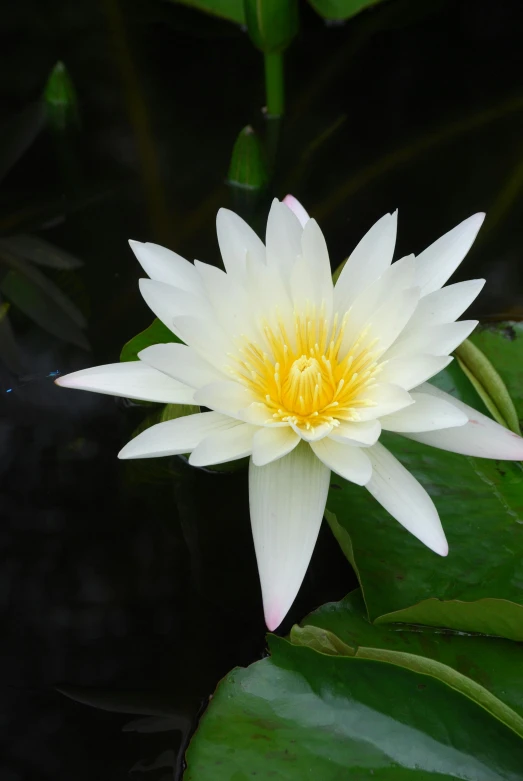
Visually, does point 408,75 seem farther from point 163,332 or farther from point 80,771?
point 80,771

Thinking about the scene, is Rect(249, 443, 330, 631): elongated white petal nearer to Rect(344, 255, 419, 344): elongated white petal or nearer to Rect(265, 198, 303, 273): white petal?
Rect(344, 255, 419, 344): elongated white petal

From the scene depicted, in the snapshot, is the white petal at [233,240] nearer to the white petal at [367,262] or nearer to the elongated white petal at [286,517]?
the white petal at [367,262]

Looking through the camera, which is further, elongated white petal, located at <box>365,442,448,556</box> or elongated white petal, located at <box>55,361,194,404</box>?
elongated white petal, located at <box>55,361,194,404</box>

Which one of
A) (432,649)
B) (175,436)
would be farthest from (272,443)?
(432,649)

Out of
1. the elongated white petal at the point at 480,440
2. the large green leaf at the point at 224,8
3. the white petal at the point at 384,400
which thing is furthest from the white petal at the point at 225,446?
the large green leaf at the point at 224,8

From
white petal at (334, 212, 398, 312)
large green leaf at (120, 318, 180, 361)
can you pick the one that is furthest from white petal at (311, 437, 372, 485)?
large green leaf at (120, 318, 180, 361)

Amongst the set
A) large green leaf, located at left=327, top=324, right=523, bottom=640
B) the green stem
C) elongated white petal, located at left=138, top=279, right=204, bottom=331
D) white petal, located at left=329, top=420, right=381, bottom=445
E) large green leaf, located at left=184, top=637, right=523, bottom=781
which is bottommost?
large green leaf, located at left=184, top=637, right=523, bottom=781
